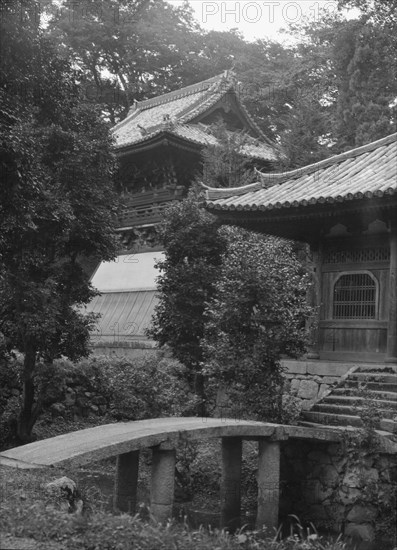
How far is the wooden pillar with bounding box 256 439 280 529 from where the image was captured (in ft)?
32.6

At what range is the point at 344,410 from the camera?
11.2m

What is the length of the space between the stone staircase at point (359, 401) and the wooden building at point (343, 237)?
707mm

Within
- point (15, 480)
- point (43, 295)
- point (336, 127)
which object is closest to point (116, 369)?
point (43, 295)

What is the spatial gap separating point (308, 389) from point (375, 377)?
214 cm

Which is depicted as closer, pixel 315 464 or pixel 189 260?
pixel 315 464

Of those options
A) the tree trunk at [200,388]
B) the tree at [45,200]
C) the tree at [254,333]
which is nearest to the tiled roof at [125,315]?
the tree trunk at [200,388]

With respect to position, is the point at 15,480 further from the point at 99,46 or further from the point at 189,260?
the point at 99,46

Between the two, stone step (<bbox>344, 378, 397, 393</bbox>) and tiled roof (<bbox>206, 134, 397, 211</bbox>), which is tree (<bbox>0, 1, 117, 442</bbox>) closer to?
tiled roof (<bbox>206, 134, 397, 211</bbox>)

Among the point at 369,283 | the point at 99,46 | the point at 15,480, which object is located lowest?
the point at 15,480

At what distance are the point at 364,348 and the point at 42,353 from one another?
6.08 m

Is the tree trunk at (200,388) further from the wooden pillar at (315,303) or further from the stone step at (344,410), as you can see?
the stone step at (344,410)

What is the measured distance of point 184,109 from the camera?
26.5 metres

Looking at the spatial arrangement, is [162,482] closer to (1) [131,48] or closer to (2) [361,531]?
(2) [361,531]

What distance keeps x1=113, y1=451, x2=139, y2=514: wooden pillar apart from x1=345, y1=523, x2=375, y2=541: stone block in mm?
2883
